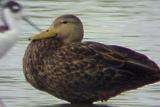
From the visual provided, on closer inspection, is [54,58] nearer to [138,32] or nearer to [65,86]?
[65,86]

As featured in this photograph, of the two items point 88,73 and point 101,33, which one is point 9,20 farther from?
point 101,33

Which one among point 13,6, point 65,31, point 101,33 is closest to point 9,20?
point 13,6

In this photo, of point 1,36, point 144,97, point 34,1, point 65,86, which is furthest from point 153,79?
point 34,1

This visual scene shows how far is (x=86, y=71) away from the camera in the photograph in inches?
378

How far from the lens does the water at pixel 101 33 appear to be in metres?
9.90

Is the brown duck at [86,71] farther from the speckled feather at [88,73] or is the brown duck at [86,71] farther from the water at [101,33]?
the water at [101,33]

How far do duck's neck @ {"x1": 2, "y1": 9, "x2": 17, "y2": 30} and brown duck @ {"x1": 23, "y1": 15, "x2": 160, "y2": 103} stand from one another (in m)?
0.56

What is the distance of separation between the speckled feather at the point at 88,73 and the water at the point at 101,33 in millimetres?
212

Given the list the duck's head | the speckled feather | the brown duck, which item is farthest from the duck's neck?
the speckled feather

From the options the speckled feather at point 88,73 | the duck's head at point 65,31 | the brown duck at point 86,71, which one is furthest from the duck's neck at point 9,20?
the speckled feather at point 88,73

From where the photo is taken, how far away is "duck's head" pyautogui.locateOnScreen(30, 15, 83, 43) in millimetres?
10062

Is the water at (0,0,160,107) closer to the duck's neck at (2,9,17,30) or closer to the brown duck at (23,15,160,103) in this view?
the brown duck at (23,15,160,103)

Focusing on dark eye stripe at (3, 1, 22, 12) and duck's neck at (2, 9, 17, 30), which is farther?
dark eye stripe at (3, 1, 22, 12)

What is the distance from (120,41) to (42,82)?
9.93 feet
